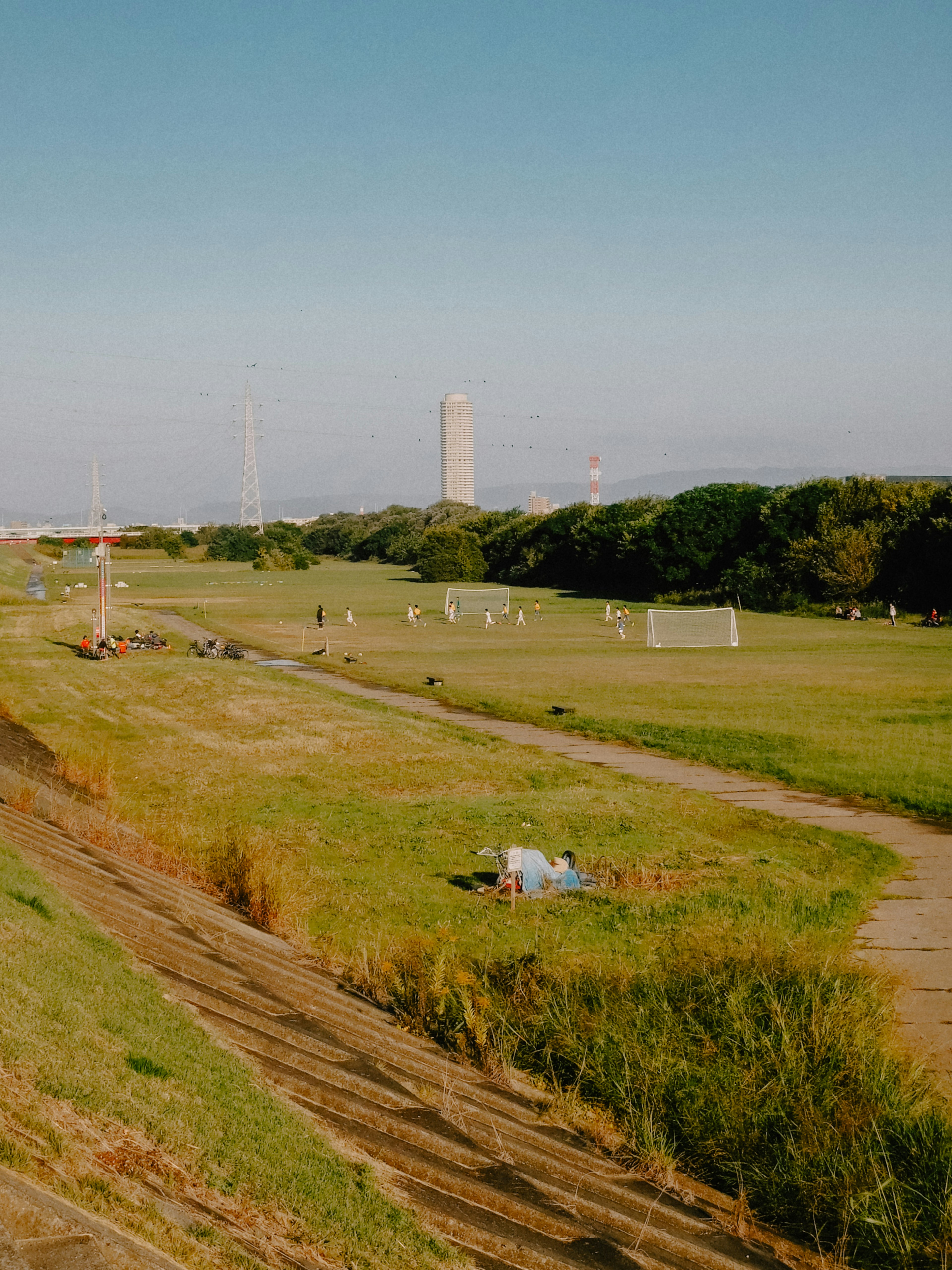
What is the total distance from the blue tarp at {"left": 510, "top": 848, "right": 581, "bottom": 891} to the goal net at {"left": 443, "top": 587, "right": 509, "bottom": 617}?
48116mm

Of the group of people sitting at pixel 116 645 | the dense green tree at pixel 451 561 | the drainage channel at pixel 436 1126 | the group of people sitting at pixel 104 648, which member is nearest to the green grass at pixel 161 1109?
the drainage channel at pixel 436 1126

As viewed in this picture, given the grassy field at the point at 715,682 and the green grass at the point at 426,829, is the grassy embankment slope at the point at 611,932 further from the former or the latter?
the grassy field at the point at 715,682

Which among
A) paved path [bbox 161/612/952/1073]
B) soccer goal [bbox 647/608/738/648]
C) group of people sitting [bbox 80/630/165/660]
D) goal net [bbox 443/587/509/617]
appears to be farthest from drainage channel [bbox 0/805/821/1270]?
goal net [bbox 443/587/509/617]

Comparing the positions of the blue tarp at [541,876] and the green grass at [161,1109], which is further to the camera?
the blue tarp at [541,876]

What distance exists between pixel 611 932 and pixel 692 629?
46220mm

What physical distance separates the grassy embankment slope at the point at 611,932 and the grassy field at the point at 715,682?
3971 mm

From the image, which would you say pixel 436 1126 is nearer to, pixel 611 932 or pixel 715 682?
pixel 611 932

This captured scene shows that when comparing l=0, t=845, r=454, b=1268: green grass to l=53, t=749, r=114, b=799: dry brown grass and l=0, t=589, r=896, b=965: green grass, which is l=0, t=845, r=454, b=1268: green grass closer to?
l=0, t=589, r=896, b=965: green grass

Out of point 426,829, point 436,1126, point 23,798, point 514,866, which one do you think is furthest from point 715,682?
point 436,1126

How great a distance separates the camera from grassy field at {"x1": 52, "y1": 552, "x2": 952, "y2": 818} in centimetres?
2428

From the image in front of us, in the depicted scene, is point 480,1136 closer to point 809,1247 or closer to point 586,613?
point 809,1247

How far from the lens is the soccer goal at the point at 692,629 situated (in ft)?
167

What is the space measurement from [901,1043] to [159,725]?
21519 millimetres

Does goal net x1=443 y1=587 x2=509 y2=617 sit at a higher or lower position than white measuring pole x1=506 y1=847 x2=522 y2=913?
higher
